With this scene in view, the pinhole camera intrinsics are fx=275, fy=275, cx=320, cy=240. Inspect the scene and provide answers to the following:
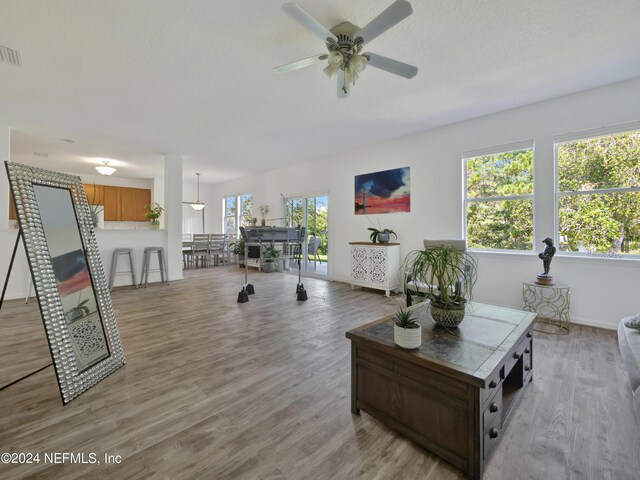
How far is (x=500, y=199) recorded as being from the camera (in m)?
3.88

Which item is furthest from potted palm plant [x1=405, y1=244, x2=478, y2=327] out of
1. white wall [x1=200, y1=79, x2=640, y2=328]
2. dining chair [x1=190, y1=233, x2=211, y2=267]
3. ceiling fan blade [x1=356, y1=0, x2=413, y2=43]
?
dining chair [x1=190, y1=233, x2=211, y2=267]

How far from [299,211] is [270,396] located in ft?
17.6

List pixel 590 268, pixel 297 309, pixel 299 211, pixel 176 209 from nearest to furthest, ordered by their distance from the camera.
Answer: pixel 590 268 < pixel 297 309 < pixel 176 209 < pixel 299 211

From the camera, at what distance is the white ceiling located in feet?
6.75

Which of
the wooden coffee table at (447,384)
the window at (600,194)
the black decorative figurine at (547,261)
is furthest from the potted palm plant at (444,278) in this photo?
the window at (600,194)

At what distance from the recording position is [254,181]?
8.26 m

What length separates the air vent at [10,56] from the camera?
2.45 m

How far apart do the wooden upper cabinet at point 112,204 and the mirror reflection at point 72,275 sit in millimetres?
7485

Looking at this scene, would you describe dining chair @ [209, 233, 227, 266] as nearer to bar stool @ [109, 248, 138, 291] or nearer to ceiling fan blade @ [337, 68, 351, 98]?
bar stool @ [109, 248, 138, 291]

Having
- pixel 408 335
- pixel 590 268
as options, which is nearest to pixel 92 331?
pixel 408 335

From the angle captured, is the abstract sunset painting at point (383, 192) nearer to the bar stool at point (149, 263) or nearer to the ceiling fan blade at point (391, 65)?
the ceiling fan blade at point (391, 65)

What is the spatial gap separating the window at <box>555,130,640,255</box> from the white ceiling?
0.70 metres

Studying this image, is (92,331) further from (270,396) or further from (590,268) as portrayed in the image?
(590,268)

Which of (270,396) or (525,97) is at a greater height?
(525,97)
